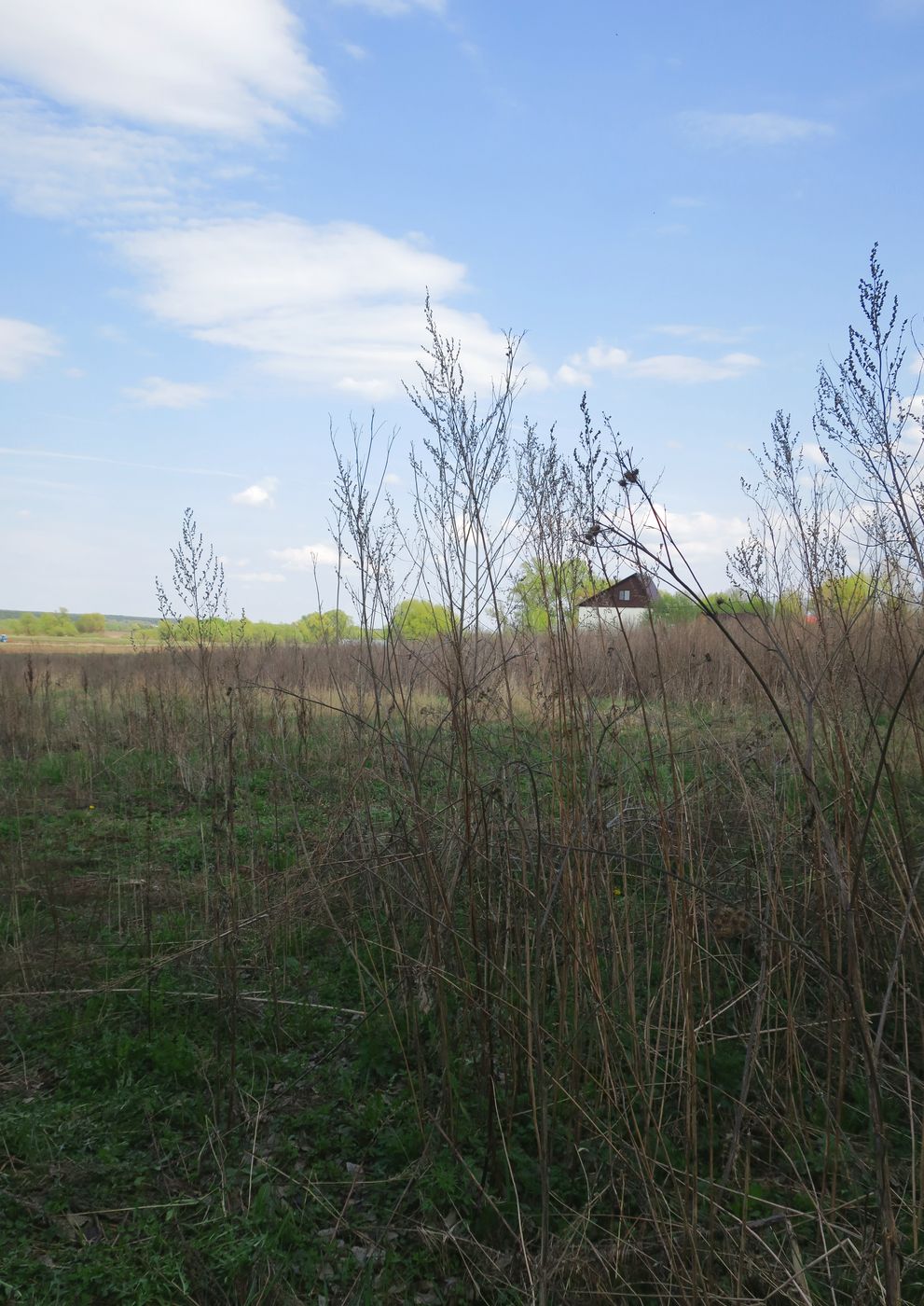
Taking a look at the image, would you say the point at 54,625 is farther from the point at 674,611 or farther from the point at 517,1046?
the point at 517,1046

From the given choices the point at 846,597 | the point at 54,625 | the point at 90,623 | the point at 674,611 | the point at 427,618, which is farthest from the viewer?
the point at 90,623

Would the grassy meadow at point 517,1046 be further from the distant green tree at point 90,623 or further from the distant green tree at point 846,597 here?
the distant green tree at point 90,623

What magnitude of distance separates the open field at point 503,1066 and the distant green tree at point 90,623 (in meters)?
59.7

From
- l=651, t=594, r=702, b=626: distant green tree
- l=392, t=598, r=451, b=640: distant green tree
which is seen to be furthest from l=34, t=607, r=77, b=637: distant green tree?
l=392, t=598, r=451, b=640: distant green tree

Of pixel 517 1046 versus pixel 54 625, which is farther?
pixel 54 625

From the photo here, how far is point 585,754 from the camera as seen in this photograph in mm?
2463

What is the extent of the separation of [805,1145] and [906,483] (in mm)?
1900

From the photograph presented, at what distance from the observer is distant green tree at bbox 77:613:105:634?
5951 cm

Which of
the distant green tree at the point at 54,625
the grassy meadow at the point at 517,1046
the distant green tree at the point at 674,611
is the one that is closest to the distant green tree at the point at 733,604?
the grassy meadow at the point at 517,1046

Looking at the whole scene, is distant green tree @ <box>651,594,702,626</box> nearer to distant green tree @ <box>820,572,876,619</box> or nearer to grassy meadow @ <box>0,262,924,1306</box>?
distant green tree @ <box>820,572,876,619</box>

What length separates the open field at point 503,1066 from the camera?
5.86 feet

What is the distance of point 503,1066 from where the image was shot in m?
2.64

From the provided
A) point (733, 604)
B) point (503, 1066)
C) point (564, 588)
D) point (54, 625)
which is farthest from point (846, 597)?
point (54, 625)

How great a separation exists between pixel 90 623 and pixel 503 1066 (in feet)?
211
